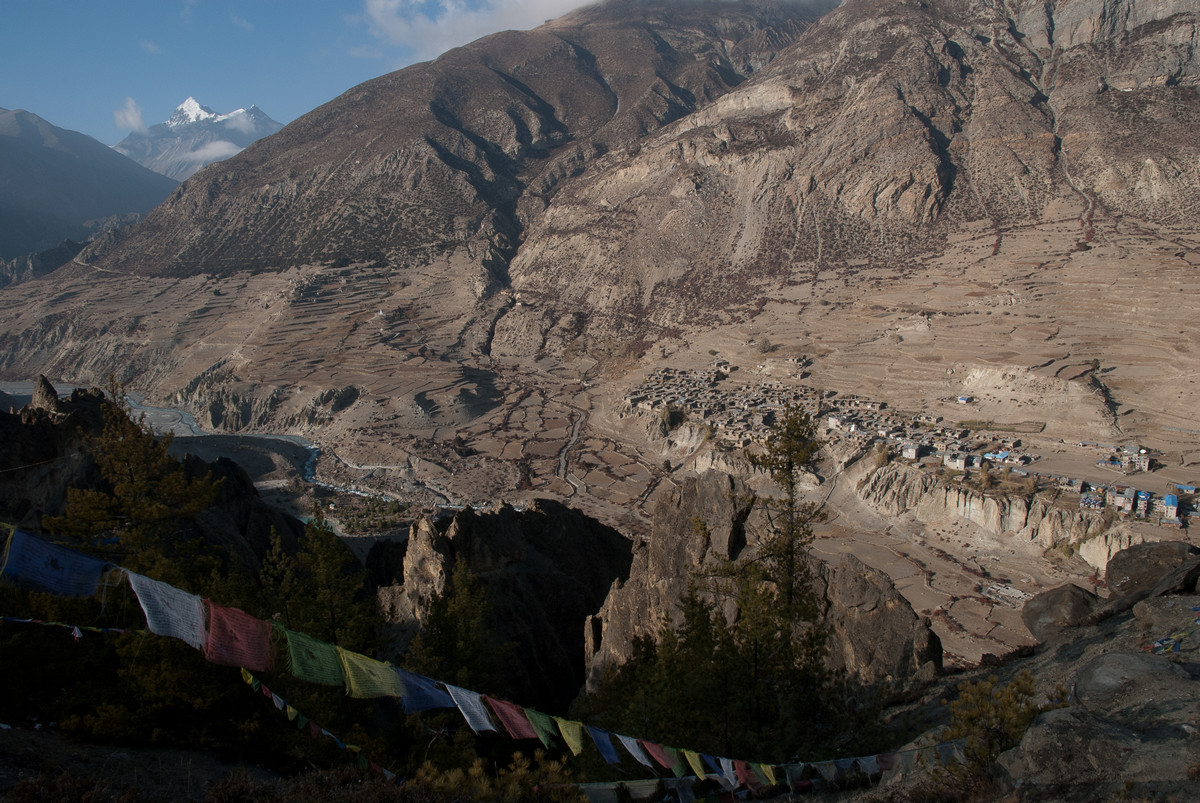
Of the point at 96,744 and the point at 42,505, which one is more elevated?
the point at 42,505

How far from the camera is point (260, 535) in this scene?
2792 cm

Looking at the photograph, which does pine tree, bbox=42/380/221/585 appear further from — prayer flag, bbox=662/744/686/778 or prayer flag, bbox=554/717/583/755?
prayer flag, bbox=662/744/686/778

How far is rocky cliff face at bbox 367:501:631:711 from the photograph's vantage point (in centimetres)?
1930

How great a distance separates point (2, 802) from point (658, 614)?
12912 millimetres

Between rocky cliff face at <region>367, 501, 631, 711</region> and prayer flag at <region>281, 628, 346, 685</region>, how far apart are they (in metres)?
6.82

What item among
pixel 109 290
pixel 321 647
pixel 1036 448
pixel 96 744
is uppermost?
pixel 109 290

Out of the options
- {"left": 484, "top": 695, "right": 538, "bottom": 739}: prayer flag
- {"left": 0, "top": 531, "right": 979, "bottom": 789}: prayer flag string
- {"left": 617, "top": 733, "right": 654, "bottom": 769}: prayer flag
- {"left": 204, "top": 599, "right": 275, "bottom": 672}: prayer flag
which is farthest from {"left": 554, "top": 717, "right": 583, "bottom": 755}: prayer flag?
{"left": 204, "top": 599, "right": 275, "bottom": 672}: prayer flag

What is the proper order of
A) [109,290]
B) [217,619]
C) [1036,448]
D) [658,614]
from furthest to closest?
[109,290] < [1036,448] < [658,614] < [217,619]

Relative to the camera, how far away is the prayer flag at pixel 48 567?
30.8 ft

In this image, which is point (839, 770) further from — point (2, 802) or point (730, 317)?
point (730, 317)

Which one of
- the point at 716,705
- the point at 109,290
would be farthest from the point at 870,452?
the point at 109,290

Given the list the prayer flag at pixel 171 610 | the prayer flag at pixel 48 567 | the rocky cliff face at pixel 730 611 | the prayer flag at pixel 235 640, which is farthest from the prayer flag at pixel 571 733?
the prayer flag at pixel 48 567

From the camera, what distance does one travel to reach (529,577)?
2328cm

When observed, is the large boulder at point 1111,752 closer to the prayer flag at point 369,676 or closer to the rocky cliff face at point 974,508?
the prayer flag at point 369,676
